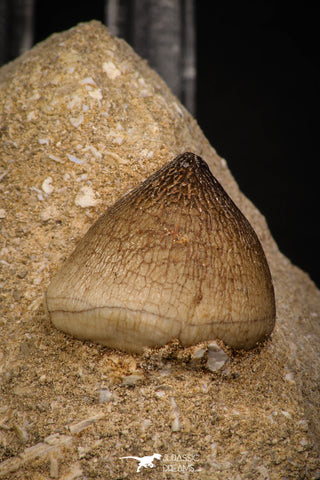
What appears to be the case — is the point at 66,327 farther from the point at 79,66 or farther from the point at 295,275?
the point at 295,275

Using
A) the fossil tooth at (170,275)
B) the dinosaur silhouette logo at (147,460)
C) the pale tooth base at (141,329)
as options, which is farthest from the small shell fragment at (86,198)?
the dinosaur silhouette logo at (147,460)

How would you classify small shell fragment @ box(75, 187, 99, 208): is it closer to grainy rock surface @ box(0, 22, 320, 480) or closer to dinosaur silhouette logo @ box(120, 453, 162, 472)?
grainy rock surface @ box(0, 22, 320, 480)

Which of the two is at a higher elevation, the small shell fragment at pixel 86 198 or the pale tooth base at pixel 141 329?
Answer: the small shell fragment at pixel 86 198

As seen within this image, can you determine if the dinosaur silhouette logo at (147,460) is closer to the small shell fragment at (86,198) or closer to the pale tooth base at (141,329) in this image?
the pale tooth base at (141,329)

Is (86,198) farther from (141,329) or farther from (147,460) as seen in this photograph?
(147,460)

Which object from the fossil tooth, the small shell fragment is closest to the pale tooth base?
the fossil tooth

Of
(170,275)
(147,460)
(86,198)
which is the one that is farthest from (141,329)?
(86,198)
